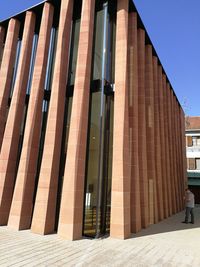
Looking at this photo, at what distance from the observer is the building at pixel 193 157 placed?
29359mm

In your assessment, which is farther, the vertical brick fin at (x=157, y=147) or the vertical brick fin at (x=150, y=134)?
the vertical brick fin at (x=157, y=147)

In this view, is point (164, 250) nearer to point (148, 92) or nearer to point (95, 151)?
point (95, 151)

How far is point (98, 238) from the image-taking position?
863cm

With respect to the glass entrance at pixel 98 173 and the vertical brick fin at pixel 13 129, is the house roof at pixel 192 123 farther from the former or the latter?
the vertical brick fin at pixel 13 129

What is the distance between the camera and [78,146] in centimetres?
912

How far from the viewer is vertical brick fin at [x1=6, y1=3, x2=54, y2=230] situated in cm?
984

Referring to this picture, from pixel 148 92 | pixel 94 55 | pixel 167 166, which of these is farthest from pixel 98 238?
pixel 167 166

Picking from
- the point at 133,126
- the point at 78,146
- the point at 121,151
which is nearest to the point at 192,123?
the point at 133,126

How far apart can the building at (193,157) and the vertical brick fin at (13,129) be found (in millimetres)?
23709

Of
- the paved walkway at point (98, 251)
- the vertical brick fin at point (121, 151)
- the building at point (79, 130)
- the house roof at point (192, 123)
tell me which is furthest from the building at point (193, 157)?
the vertical brick fin at point (121, 151)

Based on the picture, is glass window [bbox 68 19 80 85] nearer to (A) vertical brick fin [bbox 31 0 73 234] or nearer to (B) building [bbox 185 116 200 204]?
(A) vertical brick fin [bbox 31 0 73 234]

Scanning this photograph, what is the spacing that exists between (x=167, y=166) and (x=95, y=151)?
28.6 ft

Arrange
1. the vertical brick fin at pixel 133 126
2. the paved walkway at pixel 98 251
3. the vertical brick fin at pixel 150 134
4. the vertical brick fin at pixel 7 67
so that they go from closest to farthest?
the paved walkway at pixel 98 251
the vertical brick fin at pixel 133 126
the vertical brick fin at pixel 150 134
the vertical brick fin at pixel 7 67

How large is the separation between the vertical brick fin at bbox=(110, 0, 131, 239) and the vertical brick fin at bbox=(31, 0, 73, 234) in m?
2.35
